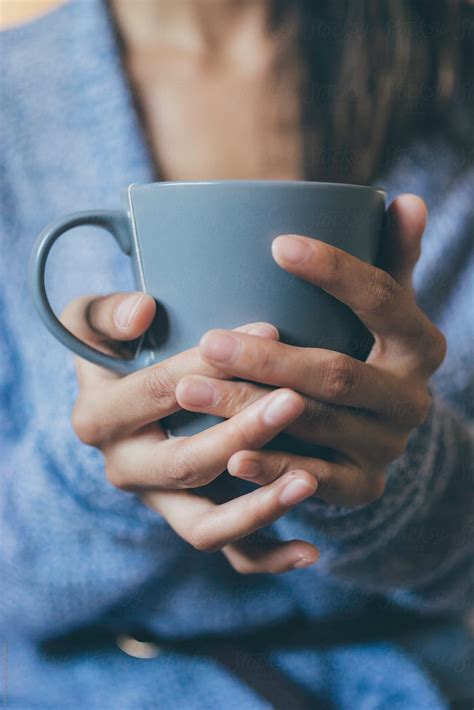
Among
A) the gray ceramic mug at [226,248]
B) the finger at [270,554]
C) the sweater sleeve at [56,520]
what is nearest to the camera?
the gray ceramic mug at [226,248]

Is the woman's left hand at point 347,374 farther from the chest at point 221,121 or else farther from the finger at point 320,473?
the chest at point 221,121

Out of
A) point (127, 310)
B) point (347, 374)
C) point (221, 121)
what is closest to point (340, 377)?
point (347, 374)

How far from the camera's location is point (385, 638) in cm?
50

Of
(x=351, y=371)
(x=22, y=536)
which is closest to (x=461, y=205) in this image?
(x=351, y=371)

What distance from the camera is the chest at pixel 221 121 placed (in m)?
0.55

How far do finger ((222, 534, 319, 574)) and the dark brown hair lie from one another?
0.32 m

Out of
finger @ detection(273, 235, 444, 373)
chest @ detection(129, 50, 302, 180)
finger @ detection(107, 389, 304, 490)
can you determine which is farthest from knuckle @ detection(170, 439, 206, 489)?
chest @ detection(129, 50, 302, 180)

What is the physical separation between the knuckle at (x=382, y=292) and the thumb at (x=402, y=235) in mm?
22

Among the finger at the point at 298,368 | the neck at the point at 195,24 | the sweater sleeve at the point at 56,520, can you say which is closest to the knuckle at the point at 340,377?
the finger at the point at 298,368

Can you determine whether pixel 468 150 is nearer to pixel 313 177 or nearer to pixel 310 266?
pixel 313 177

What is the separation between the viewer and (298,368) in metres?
0.31

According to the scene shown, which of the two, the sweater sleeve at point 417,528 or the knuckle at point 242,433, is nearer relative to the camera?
the knuckle at point 242,433

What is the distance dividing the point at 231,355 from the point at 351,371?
0.24 feet

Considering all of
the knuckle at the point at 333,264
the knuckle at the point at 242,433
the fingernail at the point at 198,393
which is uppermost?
the knuckle at the point at 333,264
